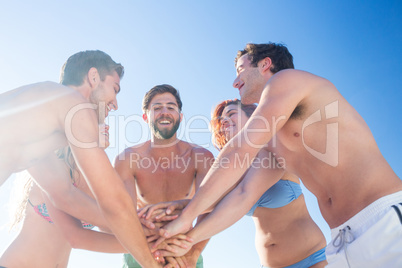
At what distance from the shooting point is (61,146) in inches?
114

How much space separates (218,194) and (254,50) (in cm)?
265

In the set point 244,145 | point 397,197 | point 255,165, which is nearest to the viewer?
point 397,197

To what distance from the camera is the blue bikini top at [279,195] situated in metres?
4.71

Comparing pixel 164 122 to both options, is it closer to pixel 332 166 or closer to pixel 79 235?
pixel 79 235

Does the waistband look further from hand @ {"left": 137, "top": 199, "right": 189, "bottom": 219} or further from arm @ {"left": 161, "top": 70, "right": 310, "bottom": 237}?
hand @ {"left": 137, "top": 199, "right": 189, "bottom": 219}

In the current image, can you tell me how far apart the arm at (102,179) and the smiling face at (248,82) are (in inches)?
91.8

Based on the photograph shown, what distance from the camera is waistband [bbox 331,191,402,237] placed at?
7.75 ft

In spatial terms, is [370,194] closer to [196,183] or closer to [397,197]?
[397,197]

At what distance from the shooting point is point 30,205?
356cm

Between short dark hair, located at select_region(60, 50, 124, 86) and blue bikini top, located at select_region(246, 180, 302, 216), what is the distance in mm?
2870

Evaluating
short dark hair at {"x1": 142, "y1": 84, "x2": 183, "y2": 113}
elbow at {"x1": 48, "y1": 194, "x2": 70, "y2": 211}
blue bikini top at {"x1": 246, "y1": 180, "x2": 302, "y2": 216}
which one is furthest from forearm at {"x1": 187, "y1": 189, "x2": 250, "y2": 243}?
short dark hair at {"x1": 142, "y1": 84, "x2": 183, "y2": 113}

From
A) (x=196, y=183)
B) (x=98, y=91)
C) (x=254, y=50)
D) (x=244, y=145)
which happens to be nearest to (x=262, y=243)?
(x=196, y=183)

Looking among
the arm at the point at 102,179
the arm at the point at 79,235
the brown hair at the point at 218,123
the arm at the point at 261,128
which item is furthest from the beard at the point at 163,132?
the arm at the point at 261,128

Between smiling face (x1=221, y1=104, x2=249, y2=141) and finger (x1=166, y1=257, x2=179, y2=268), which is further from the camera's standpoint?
smiling face (x1=221, y1=104, x2=249, y2=141)
